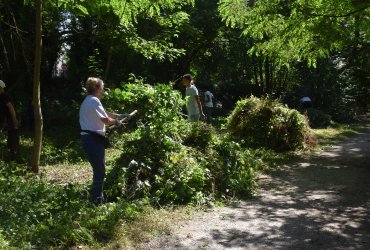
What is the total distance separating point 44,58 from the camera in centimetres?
1898

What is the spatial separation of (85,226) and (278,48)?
25.6ft

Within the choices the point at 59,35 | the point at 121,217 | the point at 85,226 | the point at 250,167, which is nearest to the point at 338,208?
the point at 250,167

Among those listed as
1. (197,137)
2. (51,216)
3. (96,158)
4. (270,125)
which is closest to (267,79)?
(270,125)

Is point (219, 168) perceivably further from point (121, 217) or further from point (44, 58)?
point (44, 58)

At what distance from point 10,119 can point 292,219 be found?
680 centimetres

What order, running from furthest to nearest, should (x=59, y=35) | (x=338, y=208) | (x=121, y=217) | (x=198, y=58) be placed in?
1. (x=198, y=58)
2. (x=59, y=35)
3. (x=338, y=208)
4. (x=121, y=217)

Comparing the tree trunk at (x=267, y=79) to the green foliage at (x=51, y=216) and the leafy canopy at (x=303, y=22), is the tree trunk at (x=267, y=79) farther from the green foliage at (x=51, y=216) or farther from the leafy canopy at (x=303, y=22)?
the green foliage at (x=51, y=216)

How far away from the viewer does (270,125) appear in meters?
13.0

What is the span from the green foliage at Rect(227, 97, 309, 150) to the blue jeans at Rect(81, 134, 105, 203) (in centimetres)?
709

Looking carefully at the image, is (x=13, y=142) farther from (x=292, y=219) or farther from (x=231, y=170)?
(x=292, y=219)

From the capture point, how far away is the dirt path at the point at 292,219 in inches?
219

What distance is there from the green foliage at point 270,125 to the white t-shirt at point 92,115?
723 cm

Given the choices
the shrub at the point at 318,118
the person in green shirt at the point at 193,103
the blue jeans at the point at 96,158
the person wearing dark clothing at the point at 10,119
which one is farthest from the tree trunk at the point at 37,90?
the shrub at the point at 318,118

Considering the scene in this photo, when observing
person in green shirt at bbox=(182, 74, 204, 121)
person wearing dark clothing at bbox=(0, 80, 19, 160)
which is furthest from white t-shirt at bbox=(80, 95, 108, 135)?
person in green shirt at bbox=(182, 74, 204, 121)
